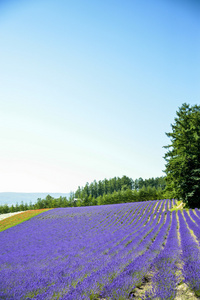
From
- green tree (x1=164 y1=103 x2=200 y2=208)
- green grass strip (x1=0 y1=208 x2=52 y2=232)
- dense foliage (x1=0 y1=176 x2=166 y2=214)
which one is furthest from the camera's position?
dense foliage (x1=0 y1=176 x2=166 y2=214)

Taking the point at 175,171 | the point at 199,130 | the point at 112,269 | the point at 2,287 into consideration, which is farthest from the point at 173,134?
the point at 2,287

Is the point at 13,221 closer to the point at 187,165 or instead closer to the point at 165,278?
the point at 187,165

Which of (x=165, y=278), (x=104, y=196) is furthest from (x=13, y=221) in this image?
(x=104, y=196)

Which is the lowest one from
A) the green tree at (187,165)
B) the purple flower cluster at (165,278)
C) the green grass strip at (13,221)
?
the green grass strip at (13,221)

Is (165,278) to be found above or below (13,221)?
above

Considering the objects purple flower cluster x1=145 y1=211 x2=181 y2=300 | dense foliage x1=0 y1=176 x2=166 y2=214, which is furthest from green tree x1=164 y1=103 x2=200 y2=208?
dense foliage x1=0 y1=176 x2=166 y2=214

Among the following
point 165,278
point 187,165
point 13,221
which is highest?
point 187,165

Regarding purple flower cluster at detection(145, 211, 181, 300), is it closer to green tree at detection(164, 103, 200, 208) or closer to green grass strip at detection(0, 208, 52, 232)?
green tree at detection(164, 103, 200, 208)

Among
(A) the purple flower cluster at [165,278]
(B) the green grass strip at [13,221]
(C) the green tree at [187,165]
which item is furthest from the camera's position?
(B) the green grass strip at [13,221]

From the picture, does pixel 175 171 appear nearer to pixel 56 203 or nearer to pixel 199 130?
pixel 199 130

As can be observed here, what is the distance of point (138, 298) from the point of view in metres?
3.80

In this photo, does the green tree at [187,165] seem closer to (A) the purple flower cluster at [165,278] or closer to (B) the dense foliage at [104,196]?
(A) the purple flower cluster at [165,278]

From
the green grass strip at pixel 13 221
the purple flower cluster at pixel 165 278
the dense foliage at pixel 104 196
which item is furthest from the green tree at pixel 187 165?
the dense foliage at pixel 104 196

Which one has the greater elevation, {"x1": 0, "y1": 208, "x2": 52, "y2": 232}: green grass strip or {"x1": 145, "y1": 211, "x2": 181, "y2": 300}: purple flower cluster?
{"x1": 145, "y1": 211, "x2": 181, "y2": 300}: purple flower cluster
